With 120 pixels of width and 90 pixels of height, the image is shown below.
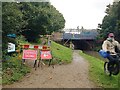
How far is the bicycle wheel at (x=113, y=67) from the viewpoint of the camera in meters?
9.72

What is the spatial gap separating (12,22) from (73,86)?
13.7ft

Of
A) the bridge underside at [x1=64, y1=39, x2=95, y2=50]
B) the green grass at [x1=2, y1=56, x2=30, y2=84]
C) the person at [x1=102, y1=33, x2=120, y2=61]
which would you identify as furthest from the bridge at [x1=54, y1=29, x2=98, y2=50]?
the person at [x1=102, y1=33, x2=120, y2=61]

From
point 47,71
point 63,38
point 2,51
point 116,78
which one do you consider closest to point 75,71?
point 47,71

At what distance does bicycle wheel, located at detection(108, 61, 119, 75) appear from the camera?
9.72 m

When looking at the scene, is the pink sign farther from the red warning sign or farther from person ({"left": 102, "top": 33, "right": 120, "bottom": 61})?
person ({"left": 102, "top": 33, "right": 120, "bottom": 61})

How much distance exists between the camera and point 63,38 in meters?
48.6

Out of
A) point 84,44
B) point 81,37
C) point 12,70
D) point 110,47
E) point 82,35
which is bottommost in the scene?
point 12,70

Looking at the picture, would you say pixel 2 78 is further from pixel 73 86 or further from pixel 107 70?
pixel 107 70

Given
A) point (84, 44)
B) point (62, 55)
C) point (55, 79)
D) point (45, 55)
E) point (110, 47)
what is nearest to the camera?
point (110, 47)

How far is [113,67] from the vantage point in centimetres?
988

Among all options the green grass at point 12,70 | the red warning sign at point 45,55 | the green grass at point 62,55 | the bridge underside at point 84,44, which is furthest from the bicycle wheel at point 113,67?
the bridge underside at point 84,44

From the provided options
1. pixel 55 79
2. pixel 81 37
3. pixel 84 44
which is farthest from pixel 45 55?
pixel 84 44

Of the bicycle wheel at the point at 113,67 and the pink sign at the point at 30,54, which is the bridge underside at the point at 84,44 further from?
the bicycle wheel at the point at 113,67

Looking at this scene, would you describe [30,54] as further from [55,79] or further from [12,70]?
[55,79]
